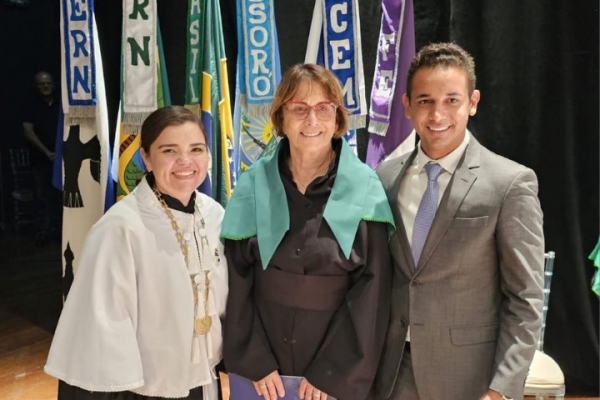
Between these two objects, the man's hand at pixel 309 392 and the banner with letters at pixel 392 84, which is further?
the banner with letters at pixel 392 84

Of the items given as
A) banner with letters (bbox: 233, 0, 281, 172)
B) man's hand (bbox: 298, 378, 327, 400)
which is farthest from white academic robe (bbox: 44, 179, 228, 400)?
banner with letters (bbox: 233, 0, 281, 172)

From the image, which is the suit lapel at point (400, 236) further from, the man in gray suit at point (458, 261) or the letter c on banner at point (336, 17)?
the letter c on banner at point (336, 17)

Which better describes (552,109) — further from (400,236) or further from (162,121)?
(162,121)

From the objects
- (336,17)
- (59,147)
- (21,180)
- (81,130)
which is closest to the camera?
(336,17)

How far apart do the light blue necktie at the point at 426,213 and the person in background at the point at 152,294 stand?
54 cm

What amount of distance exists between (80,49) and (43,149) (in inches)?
103

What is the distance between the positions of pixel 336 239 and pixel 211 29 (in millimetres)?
1653

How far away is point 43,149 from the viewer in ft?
17.3

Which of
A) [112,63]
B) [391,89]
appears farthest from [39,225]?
[391,89]

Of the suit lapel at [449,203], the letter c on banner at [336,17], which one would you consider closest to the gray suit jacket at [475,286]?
the suit lapel at [449,203]

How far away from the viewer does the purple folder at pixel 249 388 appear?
5.54 feet

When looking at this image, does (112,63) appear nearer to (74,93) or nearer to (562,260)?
(74,93)

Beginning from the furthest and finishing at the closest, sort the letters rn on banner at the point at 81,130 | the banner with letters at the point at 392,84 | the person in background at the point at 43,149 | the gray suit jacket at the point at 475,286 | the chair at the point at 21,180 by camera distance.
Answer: the chair at the point at 21,180, the person in background at the point at 43,149, the letters rn on banner at the point at 81,130, the banner with letters at the point at 392,84, the gray suit jacket at the point at 475,286

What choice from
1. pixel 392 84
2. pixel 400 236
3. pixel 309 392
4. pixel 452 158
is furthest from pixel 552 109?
pixel 309 392
